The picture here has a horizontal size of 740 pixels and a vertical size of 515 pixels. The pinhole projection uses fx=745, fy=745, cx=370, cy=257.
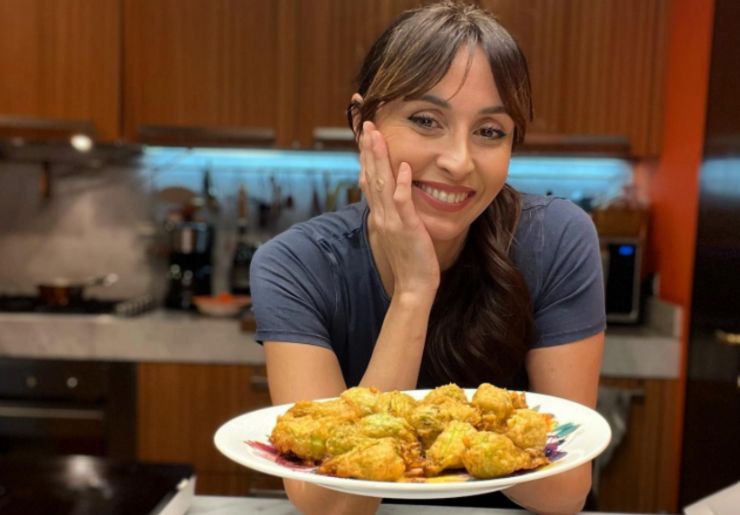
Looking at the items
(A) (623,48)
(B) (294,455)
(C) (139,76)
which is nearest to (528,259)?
(B) (294,455)

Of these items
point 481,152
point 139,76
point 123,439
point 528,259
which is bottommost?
point 123,439

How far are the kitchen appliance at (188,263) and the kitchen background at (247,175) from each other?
3.5 inches

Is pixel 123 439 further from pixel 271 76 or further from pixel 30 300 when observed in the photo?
pixel 271 76

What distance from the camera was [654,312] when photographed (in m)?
2.73

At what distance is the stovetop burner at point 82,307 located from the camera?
2.68 meters

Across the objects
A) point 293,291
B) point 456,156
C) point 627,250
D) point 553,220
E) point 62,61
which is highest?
point 62,61

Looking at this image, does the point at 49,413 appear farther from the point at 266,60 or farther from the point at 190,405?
the point at 266,60

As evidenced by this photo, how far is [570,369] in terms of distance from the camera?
44.5 inches

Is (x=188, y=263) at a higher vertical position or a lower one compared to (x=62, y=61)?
lower

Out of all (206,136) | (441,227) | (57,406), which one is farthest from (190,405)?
(441,227)

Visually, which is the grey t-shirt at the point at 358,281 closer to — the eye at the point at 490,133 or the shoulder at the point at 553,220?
the shoulder at the point at 553,220

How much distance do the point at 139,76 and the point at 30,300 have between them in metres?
0.97

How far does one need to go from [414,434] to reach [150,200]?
2580 mm

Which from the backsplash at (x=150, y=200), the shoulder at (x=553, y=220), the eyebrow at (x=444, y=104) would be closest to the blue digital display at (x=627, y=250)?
the backsplash at (x=150, y=200)
